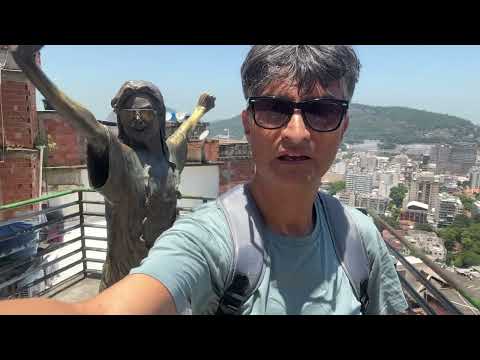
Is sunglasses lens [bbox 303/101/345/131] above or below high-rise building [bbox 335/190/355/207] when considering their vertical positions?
above

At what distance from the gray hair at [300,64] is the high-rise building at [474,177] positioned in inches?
1816

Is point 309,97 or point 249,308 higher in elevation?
point 309,97

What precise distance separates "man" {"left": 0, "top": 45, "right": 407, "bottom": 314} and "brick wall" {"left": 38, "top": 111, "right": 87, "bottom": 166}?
11750mm

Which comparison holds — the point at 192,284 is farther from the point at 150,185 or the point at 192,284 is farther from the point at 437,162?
the point at 437,162

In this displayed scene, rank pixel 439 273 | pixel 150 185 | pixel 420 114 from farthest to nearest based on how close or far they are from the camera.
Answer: pixel 420 114 → pixel 150 185 → pixel 439 273

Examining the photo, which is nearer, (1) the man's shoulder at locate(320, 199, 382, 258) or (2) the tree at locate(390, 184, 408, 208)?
(1) the man's shoulder at locate(320, 199, 382, 258)

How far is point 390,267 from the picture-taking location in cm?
132

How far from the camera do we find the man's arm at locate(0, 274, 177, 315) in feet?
2.15

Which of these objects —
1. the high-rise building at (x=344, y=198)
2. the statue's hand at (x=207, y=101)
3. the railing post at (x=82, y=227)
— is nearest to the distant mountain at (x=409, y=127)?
the high-rise building at (x=344, y=198)

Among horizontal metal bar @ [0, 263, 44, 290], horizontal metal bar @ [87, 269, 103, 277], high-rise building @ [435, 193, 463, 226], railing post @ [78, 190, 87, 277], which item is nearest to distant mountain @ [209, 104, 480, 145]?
high-rise building @ [435, 193, 463, 226]

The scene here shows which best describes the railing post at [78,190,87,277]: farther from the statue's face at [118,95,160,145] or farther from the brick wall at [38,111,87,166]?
the brick wall at [38,111,87,166]

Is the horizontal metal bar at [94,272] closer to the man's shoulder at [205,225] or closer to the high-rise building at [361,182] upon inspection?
the man's shoulder at [205,225]
